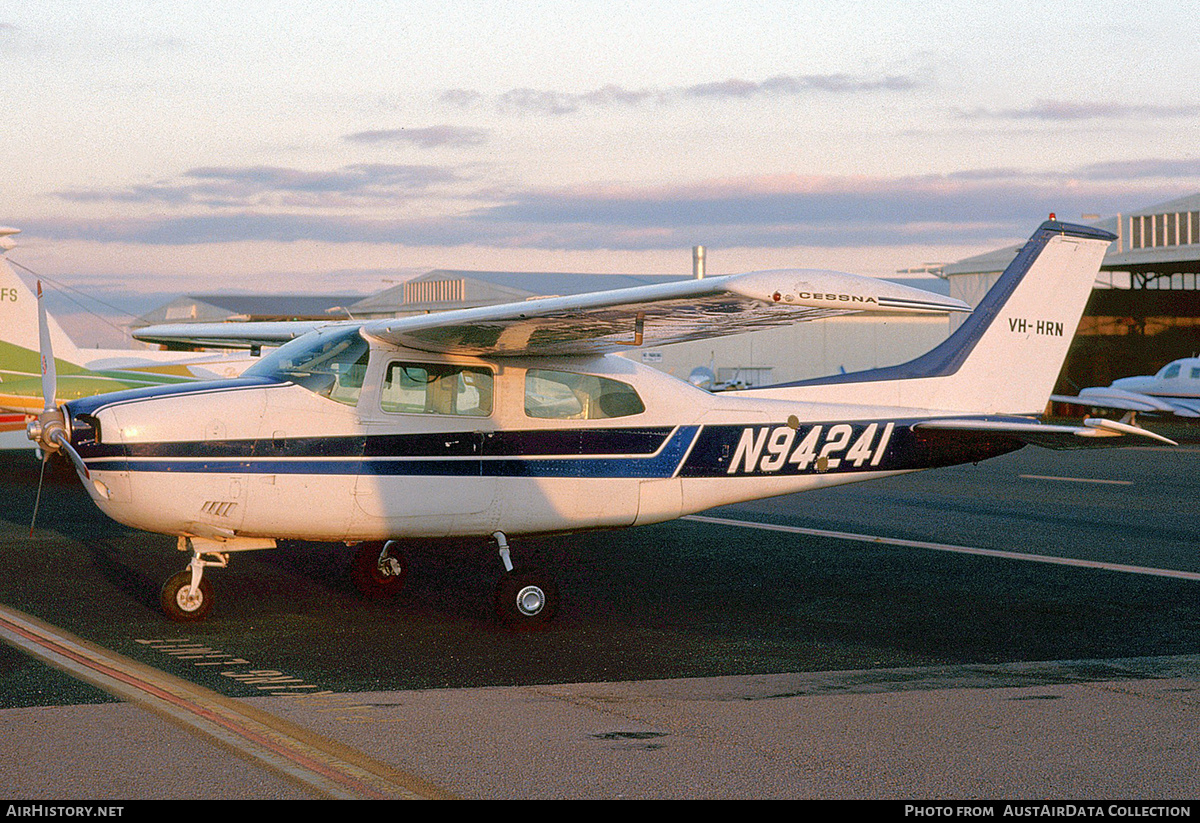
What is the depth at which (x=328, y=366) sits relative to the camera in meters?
8.53

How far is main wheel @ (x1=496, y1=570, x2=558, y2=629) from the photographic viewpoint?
331 inches

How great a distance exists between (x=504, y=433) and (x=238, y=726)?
137 inches

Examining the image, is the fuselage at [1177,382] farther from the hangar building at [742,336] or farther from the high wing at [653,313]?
the high wing at [653,313]

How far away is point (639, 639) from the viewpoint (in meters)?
8.09

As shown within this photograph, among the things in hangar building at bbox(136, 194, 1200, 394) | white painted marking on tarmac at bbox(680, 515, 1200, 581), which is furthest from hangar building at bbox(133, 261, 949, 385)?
white painted marking on tarmac at bbox(680, 515, 1200, 581)

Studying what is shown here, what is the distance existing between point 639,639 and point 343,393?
257 centimetres

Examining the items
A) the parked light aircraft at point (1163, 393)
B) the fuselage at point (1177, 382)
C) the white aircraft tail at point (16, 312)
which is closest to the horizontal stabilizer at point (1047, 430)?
the white aircraft tail at point (16, 312)

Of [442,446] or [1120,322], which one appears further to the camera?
[1120,322]

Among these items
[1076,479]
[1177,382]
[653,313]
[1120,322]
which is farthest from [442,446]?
[1120,322]

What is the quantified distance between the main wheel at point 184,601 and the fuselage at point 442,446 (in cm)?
48

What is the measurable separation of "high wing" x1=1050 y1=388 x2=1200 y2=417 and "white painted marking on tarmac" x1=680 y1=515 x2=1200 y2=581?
1656 cm

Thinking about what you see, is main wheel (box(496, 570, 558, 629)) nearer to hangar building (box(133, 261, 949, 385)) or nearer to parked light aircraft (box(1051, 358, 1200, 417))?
parked light aircraft (box(1051, 358, 1200, 417))

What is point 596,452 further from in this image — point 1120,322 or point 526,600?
point 1120,322
